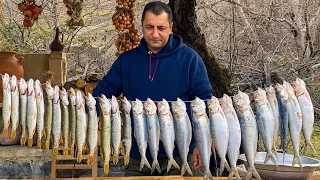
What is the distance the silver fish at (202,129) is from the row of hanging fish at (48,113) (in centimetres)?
65

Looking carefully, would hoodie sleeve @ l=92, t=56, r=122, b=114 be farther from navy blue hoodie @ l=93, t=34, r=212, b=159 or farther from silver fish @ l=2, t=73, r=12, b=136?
silver fish @ l=2, t=73, r=12, b=136

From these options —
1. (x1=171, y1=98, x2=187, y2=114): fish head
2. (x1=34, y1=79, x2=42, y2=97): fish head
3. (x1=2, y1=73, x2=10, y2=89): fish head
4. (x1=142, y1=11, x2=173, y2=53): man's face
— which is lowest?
(x1=171, y1=98, x2=187, y2=114): fish head

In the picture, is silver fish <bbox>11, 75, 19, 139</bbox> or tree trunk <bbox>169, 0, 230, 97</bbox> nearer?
silver fish <bbox>11, 75, 19, 139</bbox>

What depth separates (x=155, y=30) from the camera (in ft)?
11.4

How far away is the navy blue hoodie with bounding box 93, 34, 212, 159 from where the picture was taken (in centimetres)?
357

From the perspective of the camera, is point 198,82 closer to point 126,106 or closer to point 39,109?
point 126,106

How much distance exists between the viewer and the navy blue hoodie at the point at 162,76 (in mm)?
3574

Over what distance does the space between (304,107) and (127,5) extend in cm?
415

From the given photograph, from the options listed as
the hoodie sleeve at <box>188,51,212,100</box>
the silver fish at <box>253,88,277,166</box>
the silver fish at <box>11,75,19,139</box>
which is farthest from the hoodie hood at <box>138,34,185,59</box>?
the silver fish at <box>11,75,19,139</box>

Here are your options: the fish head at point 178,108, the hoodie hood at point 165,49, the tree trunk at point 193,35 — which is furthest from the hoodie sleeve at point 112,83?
the tree trunk at point 193,35

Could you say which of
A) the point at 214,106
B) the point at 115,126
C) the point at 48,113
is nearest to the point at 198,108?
the point at 214,106

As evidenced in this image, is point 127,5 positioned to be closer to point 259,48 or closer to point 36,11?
point 36,11

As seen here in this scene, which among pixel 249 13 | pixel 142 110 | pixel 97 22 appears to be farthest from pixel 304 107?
pixel 97 22

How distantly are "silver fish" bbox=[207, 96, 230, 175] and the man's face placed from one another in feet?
2.24
